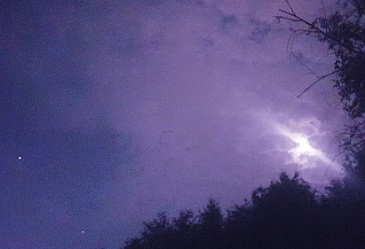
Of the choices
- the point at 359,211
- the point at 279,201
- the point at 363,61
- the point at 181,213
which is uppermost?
the point at 181,213

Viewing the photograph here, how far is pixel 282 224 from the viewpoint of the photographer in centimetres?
3169

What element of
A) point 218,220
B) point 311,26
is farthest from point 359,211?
point 311,26

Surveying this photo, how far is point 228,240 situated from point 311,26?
1179 inches

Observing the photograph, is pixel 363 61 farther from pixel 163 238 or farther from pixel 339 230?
pixel 163 238

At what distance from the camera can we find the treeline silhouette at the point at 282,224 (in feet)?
97.9

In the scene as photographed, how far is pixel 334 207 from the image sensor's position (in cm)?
3247

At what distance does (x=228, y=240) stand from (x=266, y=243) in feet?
13.9

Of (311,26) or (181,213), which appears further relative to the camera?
(181,213)

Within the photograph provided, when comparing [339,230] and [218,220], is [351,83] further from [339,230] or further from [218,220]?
[218,220]

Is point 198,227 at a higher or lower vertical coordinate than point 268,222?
higher

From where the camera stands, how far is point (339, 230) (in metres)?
29.7

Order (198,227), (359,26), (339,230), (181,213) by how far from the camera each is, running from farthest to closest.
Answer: (181,213) < (198,227) < (339,230) < (359,26)

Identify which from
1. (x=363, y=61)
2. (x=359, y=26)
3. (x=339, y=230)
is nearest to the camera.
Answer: (x=363, y=61)

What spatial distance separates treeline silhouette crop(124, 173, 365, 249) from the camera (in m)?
29.8
